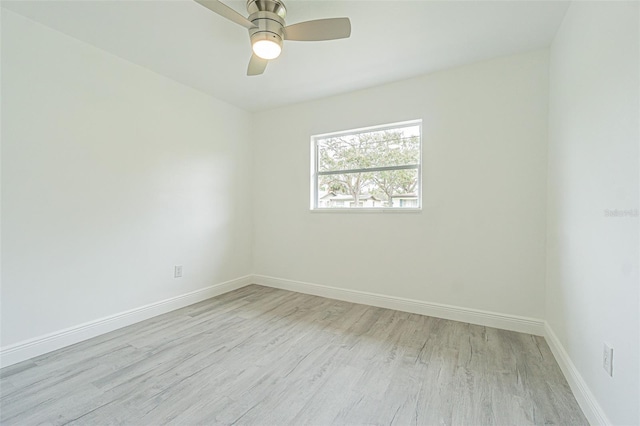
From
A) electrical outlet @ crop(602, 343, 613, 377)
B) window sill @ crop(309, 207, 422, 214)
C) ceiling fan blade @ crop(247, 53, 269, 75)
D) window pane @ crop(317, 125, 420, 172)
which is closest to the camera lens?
electrical outlet @ crop(602, 343, 613, 377)

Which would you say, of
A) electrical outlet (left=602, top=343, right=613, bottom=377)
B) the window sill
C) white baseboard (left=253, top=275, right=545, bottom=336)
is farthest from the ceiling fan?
white baseboard (left=253, top=275, right=545, bottom=336)

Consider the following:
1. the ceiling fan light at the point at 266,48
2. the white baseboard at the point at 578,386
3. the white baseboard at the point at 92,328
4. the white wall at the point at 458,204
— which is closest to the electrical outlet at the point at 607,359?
the white baseboard at the point at 578,386

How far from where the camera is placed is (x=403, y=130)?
9.70 feet

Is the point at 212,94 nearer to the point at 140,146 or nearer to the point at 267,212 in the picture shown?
the point at 140,146

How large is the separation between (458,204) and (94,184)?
3.33 metres

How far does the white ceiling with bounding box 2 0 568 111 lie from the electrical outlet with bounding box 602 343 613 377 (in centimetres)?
210

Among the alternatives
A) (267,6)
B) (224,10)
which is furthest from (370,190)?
(224,10)

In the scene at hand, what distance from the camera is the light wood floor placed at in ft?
4.69

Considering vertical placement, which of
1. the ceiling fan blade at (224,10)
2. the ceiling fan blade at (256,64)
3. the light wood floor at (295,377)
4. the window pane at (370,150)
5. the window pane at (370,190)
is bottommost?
the light wood floor at (295,377)

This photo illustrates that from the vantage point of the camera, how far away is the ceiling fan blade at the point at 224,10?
149cm

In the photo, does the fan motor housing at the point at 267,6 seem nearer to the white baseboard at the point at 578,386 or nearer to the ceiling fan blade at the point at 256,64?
the ceiling fan blade at the point at 256,64

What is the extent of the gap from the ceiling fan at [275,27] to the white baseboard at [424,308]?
8.28 feet

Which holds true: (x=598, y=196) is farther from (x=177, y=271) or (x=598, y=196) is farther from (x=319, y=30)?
(x=177, y=271)

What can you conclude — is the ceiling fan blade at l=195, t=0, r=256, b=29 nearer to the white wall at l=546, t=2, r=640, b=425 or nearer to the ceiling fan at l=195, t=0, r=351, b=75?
the ceiling fan at l=195, t=0, r=351, b=75
